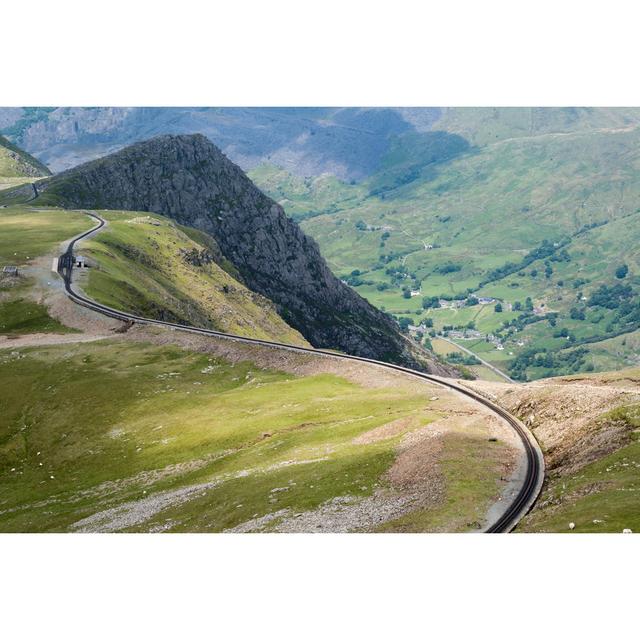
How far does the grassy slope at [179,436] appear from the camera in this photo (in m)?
95.8

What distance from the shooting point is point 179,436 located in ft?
412

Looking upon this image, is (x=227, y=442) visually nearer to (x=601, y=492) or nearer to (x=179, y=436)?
(x=179, y=436)

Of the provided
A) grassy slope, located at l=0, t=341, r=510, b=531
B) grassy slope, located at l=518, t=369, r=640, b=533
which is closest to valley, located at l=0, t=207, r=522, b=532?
grassy slope, located at l=0, t=341, r=510, b=531

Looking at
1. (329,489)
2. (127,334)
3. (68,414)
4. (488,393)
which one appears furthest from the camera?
(127,334)

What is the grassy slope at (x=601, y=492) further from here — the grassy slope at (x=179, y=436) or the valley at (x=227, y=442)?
the grassy slope at (x=179, y=436)

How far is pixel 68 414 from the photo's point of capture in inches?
5477

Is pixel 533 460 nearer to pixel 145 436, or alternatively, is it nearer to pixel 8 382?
pixel 145 436

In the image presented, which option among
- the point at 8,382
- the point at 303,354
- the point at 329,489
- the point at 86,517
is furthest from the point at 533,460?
the point at 8,382

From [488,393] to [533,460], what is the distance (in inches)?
1255

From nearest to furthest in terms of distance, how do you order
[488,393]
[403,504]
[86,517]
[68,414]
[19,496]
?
[403,504], [86,517], [19,496], [488,393], [68,414]

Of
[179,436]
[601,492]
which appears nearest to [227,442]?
[179,436]

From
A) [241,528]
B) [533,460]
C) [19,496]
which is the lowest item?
[19,496]

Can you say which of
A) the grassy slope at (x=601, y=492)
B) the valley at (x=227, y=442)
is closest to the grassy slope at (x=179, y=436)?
the valley at (x=227, y=442)

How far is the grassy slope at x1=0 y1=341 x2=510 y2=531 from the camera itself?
95750 mm
